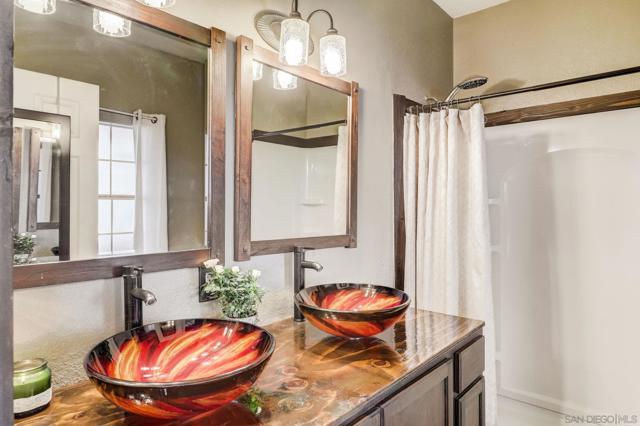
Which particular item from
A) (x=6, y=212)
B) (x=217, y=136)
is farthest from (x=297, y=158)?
(x=6, y=212)

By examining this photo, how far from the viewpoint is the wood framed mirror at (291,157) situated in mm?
1381

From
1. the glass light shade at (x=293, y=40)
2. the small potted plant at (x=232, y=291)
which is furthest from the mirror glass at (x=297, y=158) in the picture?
the small potted plant at (x=232, y=291)

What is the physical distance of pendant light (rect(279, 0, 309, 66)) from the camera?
140 centimetres

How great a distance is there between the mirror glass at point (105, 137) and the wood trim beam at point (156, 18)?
0.02 m

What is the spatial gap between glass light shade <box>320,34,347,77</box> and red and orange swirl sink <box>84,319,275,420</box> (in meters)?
1.02

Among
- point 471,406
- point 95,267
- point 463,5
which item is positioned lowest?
point 471,406

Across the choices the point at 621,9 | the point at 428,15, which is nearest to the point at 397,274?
the point at 428,15

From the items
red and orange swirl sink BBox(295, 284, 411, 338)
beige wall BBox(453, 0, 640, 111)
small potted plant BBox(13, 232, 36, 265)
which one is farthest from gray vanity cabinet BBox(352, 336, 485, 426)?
beige wall BBox(453, 0, 640, 111)

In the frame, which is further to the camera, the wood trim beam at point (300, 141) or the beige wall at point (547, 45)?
the beige wall at point (547, 45)

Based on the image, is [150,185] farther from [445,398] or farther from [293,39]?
[445,398]

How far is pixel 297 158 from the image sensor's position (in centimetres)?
162

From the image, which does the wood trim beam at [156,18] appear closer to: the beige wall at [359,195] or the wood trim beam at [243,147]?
the beige wall at [359,195]

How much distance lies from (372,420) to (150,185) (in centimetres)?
87

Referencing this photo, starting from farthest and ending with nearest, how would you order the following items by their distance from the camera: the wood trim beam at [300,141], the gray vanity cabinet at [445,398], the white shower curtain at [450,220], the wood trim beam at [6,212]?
the white shower curtain at [450,220]
the wood trim beam at [300,141]
the gray vanity cabinet at [445,398]
the wood trim beam at [6,212]
